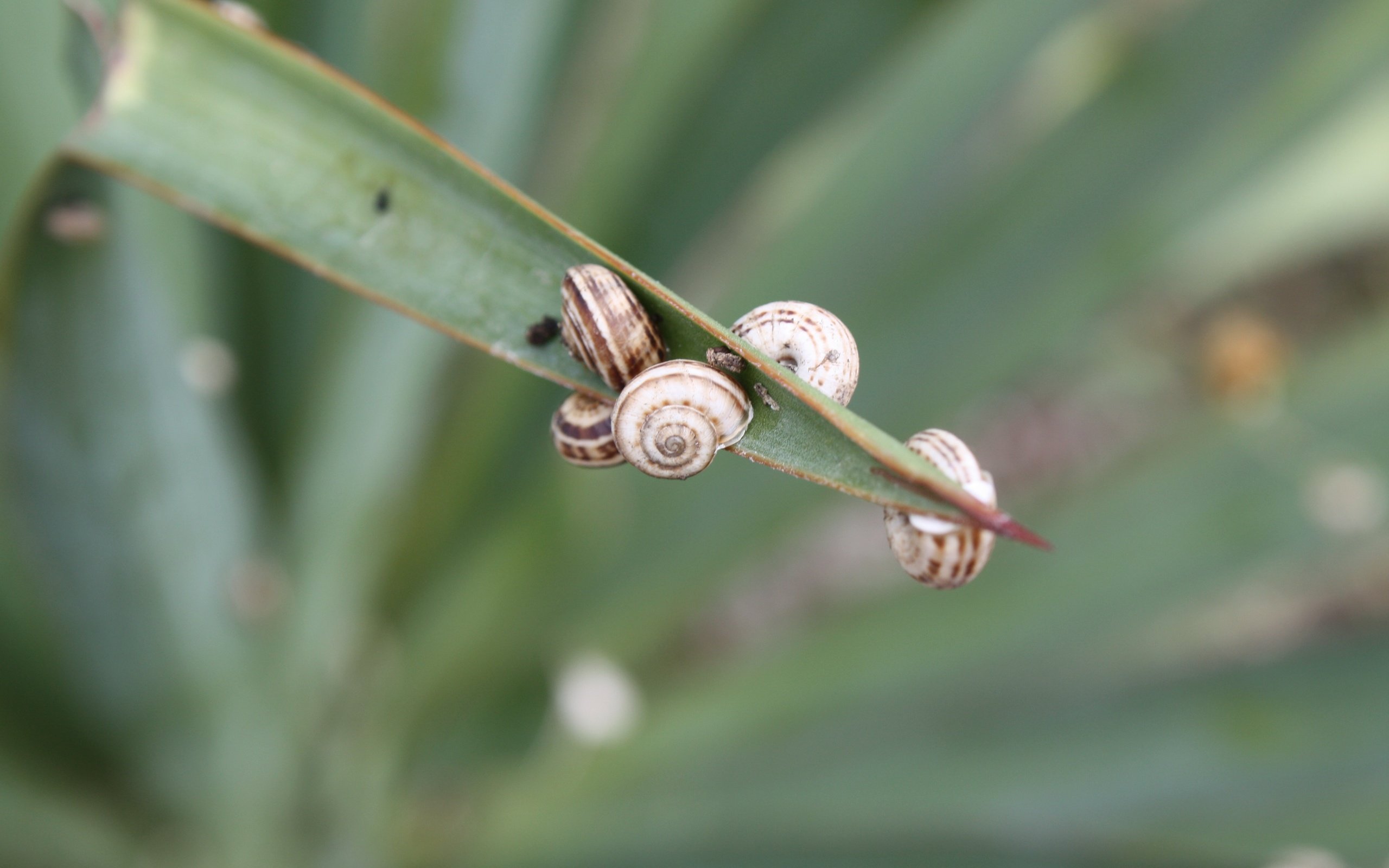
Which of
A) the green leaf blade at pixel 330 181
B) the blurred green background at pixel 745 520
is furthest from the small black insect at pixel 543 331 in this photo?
the blurred green background at pixel 745 520

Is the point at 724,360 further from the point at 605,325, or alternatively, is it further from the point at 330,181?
the point at 330,181

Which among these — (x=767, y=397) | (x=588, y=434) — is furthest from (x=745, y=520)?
(x=767, y=397)

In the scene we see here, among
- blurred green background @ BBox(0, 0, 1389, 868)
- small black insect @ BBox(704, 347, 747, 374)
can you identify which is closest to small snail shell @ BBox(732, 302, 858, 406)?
small black insect @ BBox(704, 347, 747, 374)

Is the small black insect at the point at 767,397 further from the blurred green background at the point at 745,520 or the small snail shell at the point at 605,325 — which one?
the blurred green background at the point at 745,520

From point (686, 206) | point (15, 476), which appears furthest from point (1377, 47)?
point (15, 476)

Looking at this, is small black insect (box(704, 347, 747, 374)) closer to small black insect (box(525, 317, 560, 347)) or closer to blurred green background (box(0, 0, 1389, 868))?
small black insect (box(525, 317, 560, 347))

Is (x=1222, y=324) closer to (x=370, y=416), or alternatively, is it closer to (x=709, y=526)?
(x=709, y=526)
